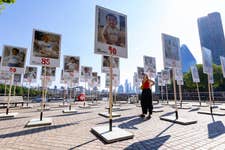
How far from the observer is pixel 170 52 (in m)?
6.20

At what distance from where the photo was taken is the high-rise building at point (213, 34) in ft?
337

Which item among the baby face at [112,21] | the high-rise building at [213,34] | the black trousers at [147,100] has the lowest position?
the black trousers at [147,100]

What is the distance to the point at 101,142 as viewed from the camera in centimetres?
305

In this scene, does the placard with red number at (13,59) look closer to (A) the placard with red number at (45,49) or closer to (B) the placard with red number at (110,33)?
(A) the placard with red number at (45,49)

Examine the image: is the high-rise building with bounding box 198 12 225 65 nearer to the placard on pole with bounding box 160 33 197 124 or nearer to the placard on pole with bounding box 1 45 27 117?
the placard on pole with bounding box 160 33 197 124

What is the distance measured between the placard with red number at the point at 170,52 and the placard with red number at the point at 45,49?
4741 mm

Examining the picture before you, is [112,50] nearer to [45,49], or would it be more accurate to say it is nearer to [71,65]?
[45,49]

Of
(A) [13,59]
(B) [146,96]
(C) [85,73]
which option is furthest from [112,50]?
(C) [85,73]

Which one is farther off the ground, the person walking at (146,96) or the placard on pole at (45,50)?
the placard on pole at (45,50)

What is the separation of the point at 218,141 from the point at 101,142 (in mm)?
2529

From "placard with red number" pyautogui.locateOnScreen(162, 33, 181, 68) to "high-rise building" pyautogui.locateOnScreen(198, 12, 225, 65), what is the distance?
118711 mm

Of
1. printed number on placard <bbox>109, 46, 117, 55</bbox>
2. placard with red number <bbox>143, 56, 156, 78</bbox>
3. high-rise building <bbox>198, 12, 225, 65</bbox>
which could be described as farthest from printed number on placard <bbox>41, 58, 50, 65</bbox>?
high-rise building <bbox>198, 12, 225, 65</bbox>

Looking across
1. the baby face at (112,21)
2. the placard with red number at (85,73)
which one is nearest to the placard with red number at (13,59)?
the baby face at (112,21)

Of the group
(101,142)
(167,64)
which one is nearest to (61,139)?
(101,142)
